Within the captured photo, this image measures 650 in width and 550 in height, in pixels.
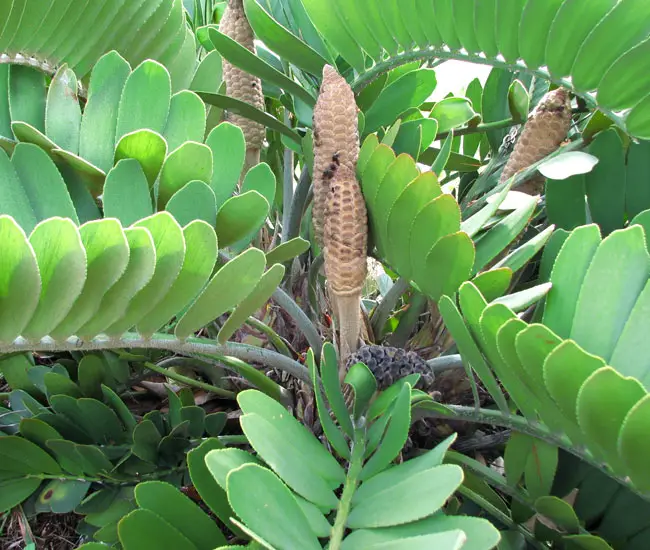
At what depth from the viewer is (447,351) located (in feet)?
2.19

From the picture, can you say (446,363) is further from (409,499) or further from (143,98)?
(143,98)

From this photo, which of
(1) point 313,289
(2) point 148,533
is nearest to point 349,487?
(2) point 148,533

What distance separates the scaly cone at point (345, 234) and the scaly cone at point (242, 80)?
0.23 meters

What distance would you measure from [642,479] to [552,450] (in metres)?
0.12

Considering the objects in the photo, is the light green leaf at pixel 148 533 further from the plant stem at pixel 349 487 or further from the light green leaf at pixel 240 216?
the light green leaf at pixel 240 216

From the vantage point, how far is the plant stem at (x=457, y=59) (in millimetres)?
548

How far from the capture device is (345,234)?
0.49 m

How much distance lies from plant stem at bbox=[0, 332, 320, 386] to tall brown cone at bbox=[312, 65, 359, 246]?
0.55 feet

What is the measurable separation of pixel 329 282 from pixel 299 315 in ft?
0.38

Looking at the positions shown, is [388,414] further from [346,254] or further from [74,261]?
[74,261]

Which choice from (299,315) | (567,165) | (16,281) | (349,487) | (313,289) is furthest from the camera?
(313,289)

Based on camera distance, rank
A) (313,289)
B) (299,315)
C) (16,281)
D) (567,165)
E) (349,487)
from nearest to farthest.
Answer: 1. (16,281)
2. (349,487)
3. (567,165)
4. (299,315)
5. (313,289)

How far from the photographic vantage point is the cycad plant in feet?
1.14

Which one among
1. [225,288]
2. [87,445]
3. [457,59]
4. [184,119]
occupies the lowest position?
[87,445]
